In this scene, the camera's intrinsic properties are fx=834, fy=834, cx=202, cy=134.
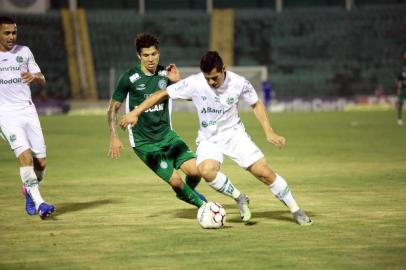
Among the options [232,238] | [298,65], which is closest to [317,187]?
[232,238]

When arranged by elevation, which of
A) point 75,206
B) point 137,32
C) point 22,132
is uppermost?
point 22,132

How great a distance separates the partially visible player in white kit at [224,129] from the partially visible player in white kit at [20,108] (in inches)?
58.4

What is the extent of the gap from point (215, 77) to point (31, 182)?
245cm

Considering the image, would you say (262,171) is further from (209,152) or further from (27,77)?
(27,77)

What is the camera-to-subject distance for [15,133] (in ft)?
30.0

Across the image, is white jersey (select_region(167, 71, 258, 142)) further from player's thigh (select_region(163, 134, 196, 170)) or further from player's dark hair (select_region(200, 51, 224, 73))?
player's thigh (select_region(163, 134, 196, 170))

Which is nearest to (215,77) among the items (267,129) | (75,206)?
(267,129)

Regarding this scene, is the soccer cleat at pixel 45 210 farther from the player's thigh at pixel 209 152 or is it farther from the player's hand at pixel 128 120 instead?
the player's thigh at pixel 209 152

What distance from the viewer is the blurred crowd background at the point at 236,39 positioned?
38.9 meters

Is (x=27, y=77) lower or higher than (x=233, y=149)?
higher

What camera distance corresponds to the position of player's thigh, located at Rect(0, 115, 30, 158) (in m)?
9.15

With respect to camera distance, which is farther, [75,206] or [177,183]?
[75,206]

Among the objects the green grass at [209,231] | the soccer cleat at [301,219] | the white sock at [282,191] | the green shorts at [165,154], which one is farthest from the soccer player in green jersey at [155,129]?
the soccer cleat at [301,219]

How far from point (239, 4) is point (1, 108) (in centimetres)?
3293
